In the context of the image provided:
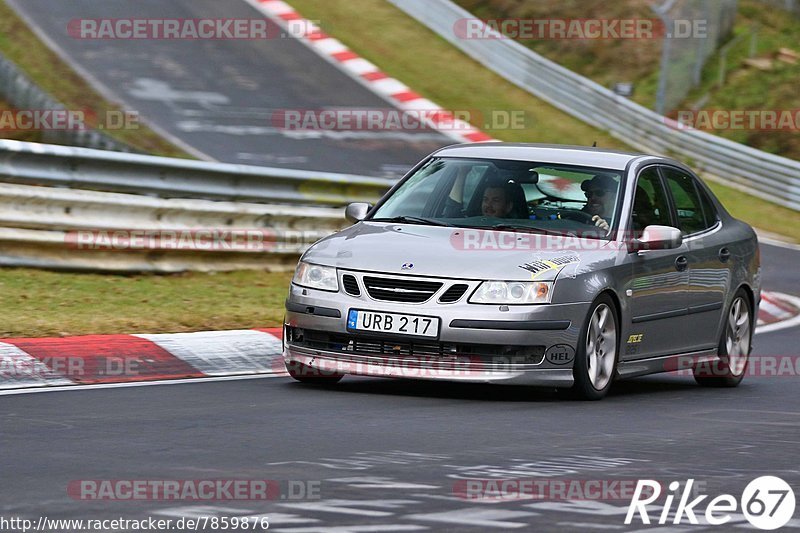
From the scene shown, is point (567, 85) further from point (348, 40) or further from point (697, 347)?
point (697, 347)

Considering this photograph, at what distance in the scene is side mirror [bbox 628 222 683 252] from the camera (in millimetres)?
9594

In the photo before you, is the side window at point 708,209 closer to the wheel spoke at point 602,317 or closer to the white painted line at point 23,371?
the wheel spoke at point 602,317

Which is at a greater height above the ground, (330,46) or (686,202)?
(330,46)

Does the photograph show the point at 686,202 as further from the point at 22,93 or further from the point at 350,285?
the point at 22,93

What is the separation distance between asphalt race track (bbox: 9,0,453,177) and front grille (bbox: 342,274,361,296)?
1210cm

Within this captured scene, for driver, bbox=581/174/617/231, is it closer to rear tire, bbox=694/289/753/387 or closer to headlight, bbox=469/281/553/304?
headlight, bbox=469/281/553/304

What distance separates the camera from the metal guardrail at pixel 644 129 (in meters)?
24.7

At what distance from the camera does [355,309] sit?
886 cm

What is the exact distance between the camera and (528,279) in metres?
8.80

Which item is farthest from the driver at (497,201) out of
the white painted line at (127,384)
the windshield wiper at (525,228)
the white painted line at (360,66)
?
the white painted line at (360,66)

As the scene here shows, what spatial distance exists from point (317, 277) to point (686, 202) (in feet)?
9.43

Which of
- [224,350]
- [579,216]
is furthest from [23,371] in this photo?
[579,216]

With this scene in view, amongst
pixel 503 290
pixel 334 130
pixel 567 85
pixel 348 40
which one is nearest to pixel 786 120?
pixel 567 85

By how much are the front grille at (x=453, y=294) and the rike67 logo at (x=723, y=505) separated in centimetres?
256
